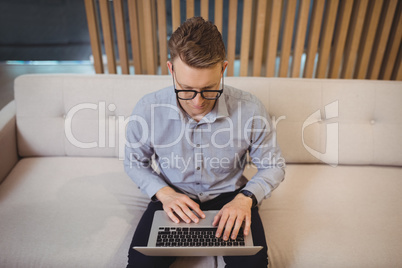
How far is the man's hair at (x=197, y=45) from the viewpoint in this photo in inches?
34.4

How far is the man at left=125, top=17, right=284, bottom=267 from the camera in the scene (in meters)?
1.02

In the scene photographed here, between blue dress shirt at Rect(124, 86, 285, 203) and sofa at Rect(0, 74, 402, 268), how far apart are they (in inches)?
8.3

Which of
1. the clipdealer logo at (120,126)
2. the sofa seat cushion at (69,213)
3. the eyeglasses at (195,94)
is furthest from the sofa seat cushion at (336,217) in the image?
the eyeglasses at (195,94)

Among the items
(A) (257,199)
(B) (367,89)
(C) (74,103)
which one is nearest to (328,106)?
(B) (367,89)

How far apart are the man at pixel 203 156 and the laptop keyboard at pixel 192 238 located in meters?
0.04

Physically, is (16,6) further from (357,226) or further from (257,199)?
(357,226)

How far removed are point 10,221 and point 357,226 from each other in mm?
1423

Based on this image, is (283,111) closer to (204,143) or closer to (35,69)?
(204,143)

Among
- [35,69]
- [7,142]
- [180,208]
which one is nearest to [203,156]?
[180,208]

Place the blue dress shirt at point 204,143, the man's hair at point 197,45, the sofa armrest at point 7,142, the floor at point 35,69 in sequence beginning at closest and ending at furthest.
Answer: the man's hair at point 197,45 < the blue dress shirt at point 204,143 < the sofa armrest at point 7,142 < the floor at point 35,69

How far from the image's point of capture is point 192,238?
0.94 meters

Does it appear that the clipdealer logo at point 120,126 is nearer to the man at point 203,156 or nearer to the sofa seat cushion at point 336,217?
the sofa seat cushion at point 336,217

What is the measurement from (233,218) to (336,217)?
538mm

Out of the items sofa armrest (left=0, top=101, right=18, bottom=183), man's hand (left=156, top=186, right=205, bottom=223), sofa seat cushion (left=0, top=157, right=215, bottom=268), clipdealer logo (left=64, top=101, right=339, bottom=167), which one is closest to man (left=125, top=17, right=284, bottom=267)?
man's hand (left=156, top=186, right=205, bottom=223)
